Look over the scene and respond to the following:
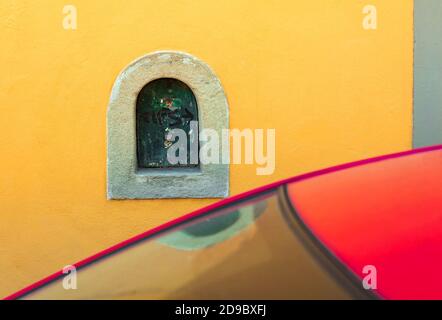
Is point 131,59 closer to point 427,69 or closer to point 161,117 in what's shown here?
point 161,117

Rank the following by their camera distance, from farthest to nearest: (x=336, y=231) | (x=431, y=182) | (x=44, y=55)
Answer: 1. (x=44, y=55)
2. (x=431, y=182)
3. (x=336, y=231)

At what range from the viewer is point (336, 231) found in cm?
128

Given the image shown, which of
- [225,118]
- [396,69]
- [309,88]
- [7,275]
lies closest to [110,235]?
[7,275]

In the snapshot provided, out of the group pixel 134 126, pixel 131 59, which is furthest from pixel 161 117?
pixel 131 59

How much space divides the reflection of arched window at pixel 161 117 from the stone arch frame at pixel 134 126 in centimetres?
12

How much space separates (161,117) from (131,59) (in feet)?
1.61

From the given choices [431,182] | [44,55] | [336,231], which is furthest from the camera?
[44,55]

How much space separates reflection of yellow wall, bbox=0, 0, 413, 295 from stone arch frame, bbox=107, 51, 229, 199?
0.21 feet

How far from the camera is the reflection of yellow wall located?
13.3ft

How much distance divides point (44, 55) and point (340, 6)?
2197 millimetres

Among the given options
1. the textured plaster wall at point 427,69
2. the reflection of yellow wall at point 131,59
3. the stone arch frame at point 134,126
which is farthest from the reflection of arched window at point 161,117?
the textured plaster wall at point 427,69

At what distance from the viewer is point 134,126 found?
4.12 metres

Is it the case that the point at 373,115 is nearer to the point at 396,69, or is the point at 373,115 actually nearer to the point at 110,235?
the point at 396,69

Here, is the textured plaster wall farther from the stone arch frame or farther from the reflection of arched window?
the reflection of arched window
